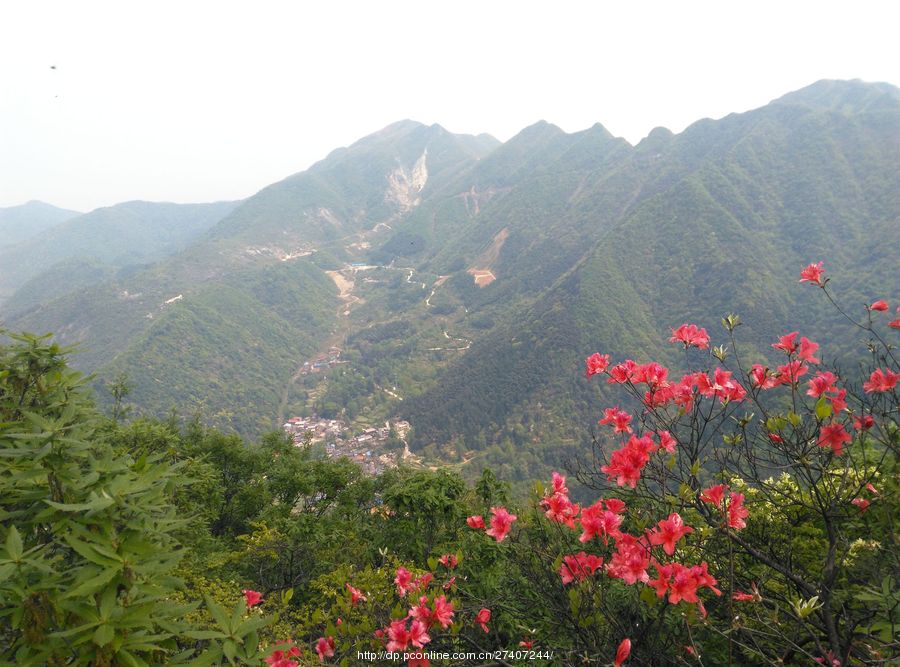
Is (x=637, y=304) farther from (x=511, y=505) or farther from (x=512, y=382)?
(x=511, y=505)

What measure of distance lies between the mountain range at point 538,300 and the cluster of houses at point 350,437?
480 cm

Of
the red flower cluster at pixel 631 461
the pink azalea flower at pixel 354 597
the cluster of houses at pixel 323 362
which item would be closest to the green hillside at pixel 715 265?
the cluster of houses at pixel 323 362

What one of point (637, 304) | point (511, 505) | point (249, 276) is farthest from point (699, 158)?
point (511, 505)

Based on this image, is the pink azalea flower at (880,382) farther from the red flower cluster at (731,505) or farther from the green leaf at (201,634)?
the green leaf at (201,634)

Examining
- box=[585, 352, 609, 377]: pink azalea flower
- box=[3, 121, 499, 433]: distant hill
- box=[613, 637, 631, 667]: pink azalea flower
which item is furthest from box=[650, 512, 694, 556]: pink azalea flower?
box=[3, 121, 499, 433]: distant hill

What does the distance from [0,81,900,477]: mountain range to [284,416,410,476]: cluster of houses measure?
4805 millimetres

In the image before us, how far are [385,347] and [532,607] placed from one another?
123612mm

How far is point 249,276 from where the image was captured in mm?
151250

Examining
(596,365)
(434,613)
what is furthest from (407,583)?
(596,365)

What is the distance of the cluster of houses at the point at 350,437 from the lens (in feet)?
248

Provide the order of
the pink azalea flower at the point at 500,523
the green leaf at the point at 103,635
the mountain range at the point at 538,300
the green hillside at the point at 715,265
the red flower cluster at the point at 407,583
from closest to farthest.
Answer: the green leaf at the point at 103,635
the pink azalea flower at the point at 500,523
the red flower cluster at the point at 407,583
the mountain range at the point at 538,300
the green hillside at the point at 715,265

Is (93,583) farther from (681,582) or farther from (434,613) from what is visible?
(681,582)

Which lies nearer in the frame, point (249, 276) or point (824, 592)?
point (824, 592)

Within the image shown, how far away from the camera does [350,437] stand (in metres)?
85.1
